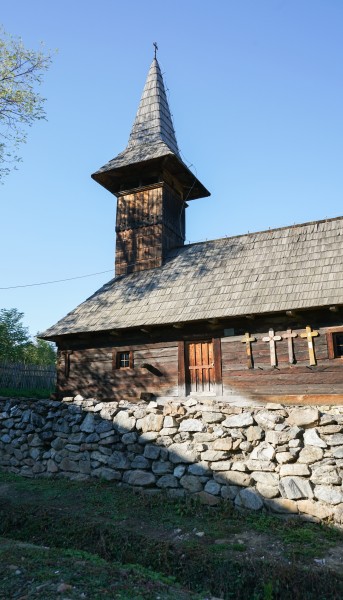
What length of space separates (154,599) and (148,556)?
1.93 m

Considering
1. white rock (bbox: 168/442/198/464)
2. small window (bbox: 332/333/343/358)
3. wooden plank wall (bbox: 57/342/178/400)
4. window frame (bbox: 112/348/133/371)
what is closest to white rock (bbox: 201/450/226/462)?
white rock (bbox: 168/442/198/464)

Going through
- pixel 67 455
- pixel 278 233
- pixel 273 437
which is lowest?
pixel 67 455

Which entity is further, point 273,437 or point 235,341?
point 235,341

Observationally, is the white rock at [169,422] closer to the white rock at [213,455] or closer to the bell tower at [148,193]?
the white rock at [213,455]

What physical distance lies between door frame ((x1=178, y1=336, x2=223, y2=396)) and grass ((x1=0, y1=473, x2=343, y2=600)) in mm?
3589

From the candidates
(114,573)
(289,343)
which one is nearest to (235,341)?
(289,343)

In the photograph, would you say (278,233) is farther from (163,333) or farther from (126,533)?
(126,533)

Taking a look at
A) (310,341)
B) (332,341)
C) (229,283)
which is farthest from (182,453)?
(229,283)

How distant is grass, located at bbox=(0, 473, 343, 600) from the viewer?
16.6 feet

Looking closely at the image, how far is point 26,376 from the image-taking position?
20.5 metres

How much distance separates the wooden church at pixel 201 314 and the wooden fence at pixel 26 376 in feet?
22.0

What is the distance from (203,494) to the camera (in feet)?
26.6

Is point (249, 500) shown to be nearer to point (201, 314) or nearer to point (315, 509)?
point (315, 509)

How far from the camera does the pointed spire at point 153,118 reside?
18.3 metres
